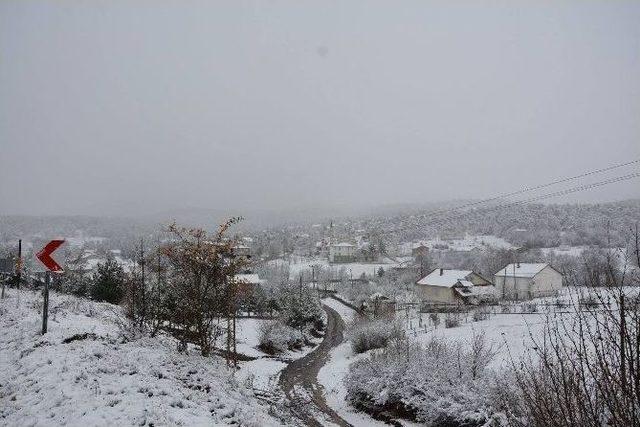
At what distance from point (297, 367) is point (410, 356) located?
10.7 meters

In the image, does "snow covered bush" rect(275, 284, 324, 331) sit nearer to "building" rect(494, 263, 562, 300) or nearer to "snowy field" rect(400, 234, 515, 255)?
"building" rect(494, 263, 562, 300)

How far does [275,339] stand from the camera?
33.2m

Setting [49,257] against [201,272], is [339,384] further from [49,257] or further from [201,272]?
[49,257]

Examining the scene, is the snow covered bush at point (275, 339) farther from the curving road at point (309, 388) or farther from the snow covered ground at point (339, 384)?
the snow covered ground at point (339, 384)

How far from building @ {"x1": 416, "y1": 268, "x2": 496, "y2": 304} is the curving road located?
2806cm

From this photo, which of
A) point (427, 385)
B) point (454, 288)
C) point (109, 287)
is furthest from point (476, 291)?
point (427, 385)

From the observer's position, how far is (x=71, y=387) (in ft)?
29.9

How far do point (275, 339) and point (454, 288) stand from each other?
36172mm

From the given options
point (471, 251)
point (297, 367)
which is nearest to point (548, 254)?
point (471, 251)

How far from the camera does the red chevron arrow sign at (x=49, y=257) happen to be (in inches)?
459

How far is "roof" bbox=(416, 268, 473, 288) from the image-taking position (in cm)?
6272

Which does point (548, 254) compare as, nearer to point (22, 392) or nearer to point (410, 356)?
point (410, 356)

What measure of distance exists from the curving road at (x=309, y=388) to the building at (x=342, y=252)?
87.7 metres

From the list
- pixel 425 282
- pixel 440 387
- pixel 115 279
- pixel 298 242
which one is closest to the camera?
pixel 440 387
